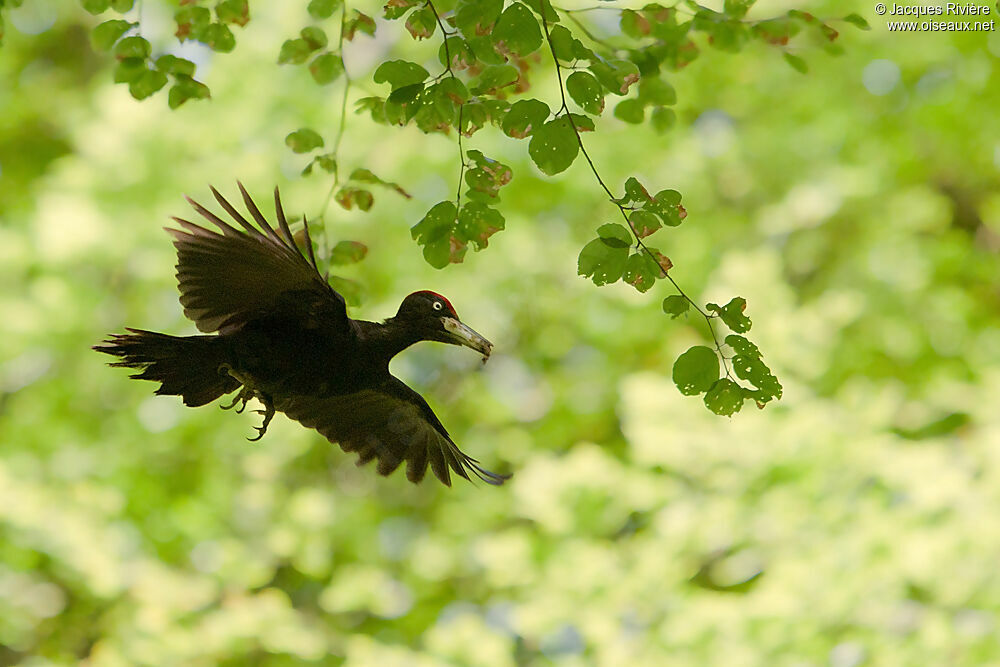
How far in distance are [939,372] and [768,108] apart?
184 cm

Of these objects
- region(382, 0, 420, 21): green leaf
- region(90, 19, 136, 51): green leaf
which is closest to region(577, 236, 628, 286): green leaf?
region(382, 0, 420, 21): green leaf

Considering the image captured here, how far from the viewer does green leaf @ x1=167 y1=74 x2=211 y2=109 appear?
71.6 inches

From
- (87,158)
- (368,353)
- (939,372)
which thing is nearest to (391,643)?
(87,158)

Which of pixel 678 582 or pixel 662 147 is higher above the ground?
pixel 662 147

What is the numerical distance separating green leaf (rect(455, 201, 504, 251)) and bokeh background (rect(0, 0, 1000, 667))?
290cm

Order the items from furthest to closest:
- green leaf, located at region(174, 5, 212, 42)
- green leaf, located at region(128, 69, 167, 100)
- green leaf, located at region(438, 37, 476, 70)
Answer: green leaf, located at region(174, 5, 212, 42) → green leaf, located at region(128, 69, 167, 100) → green leaf, located at region(438, 37, 476, 70)

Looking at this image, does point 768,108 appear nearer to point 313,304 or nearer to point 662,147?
point 662,147

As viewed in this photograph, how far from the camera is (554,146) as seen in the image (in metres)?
1.32

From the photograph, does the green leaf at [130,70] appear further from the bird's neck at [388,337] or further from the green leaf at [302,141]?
the bird's neck at [388,337]

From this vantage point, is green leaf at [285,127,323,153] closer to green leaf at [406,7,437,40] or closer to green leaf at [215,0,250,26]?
green leaf at [215,0,250,26]

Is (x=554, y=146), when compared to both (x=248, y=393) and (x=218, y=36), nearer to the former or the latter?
(x=248, y=393)

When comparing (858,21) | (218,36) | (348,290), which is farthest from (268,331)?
(858,21)

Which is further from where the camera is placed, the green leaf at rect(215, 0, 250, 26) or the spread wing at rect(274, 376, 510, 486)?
the green leaf at rect(215, 0, 250, 26)

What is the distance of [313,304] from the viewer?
139 cm
